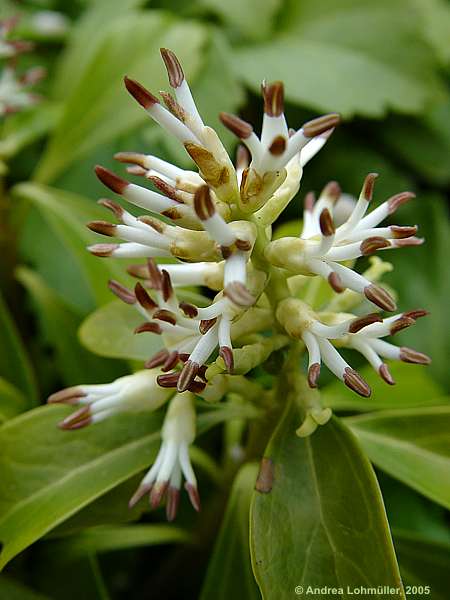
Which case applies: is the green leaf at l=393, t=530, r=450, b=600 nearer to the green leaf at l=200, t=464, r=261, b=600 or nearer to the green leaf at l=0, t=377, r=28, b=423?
the green leaf at l=200, t=464, r=261, b=600

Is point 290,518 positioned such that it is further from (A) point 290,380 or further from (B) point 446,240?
(B) point 446,240

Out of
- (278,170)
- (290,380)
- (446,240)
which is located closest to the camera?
(278,170)

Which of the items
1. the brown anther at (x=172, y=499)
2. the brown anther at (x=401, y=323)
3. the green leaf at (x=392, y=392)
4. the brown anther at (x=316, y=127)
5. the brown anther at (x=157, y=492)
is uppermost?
the brown anther at (x=316, y=127)

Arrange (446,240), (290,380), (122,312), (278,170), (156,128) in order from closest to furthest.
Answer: (278,170), (290,380), (122,312), (156,128), (446,240)

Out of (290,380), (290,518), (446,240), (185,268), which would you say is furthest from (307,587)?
(446,240)

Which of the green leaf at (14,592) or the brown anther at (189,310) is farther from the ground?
the brown anther at (189,310)

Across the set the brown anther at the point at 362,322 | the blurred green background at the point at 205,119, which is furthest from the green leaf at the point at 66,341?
the brown anther at the point at 362,322

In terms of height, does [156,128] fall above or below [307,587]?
above

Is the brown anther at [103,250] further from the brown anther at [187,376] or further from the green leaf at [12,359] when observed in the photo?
the green leaf at [12,359]
